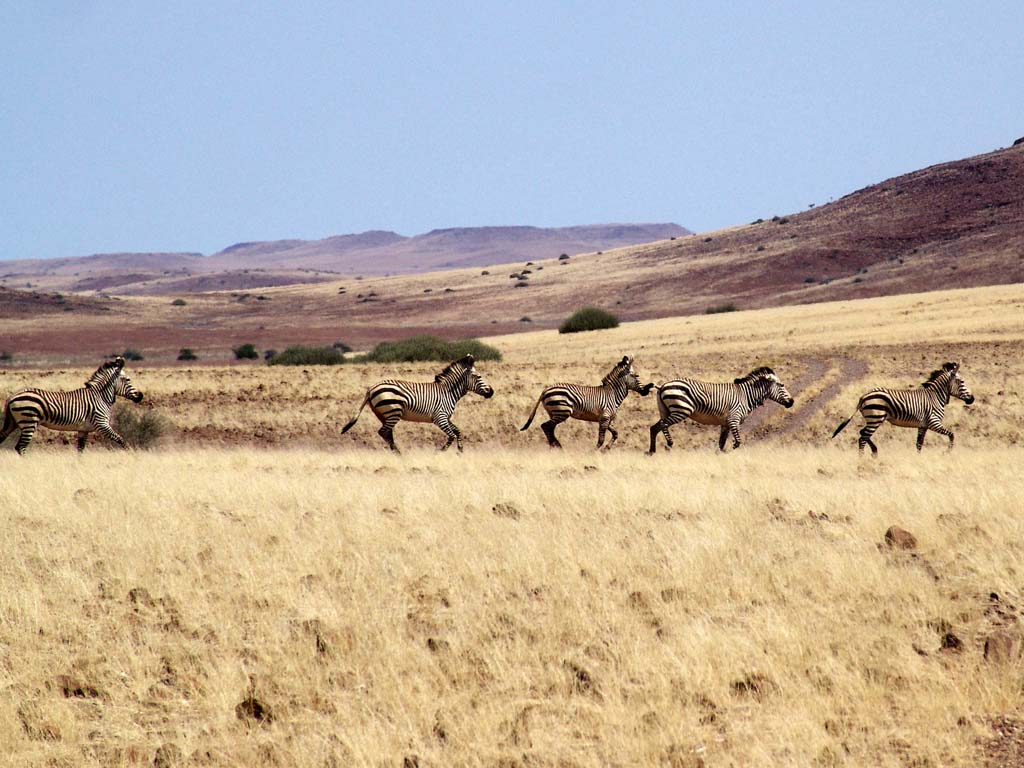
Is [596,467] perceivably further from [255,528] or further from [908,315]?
[908,315]

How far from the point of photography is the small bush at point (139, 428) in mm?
23000

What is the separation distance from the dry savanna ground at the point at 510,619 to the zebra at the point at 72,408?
182 inches

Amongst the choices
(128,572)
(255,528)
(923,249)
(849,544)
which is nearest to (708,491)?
(849,544)

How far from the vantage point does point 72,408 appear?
1872 cm

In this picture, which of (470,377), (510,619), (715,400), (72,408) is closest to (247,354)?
(470,377)

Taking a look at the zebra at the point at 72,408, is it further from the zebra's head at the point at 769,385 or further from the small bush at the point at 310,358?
the small bush at the point at 310,358

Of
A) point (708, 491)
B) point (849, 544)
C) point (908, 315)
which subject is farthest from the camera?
point (908, 315)

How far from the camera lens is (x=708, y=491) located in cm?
1217

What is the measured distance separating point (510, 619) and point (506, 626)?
14cm

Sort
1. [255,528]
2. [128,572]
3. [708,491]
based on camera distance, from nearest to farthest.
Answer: [128,572] → [255,528] → [708,491]

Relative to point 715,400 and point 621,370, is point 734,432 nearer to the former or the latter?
point 715,400

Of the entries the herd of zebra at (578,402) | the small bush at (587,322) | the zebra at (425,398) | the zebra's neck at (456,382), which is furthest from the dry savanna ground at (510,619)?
the small bush at (587,322)

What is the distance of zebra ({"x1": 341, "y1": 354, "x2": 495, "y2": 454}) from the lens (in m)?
19.9

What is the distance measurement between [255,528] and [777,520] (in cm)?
515
